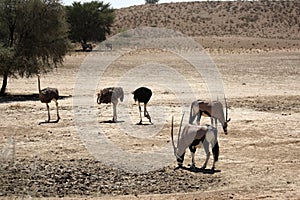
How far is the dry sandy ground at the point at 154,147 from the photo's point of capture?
38.8 ft

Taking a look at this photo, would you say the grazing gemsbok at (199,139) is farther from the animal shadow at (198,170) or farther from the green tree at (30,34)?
the green tree at (30,34)

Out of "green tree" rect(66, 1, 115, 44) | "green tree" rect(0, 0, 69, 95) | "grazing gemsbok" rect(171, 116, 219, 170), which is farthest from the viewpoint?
"green tree" rect(66, 1, 115, 44)

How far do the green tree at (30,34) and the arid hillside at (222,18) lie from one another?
49683 millimetres

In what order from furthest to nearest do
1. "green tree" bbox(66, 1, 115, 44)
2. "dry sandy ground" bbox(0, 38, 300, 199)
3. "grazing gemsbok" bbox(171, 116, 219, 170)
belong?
"green tree" bbox(66, 1, 115, 44)
"grazing gemsbok" bbox(171, 116, 219, 170)
"dry sandy ground" bbox(0, 38, 300, 199)

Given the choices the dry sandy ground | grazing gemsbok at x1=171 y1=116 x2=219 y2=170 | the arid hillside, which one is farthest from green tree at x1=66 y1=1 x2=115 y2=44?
grazing gemsbok at x1=171 y1=116 x2=219 y2=170

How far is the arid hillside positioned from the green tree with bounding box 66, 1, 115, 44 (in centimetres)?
1176

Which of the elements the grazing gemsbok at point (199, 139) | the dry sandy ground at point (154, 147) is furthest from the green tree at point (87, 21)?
the grazing gemsbok at point (199, 139)

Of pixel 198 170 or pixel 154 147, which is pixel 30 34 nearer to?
pixel 154 147

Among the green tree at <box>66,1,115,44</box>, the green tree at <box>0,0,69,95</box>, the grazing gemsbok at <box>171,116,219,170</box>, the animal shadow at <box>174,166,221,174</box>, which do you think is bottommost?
the animal shadow at <box>174,166,221,174</box>

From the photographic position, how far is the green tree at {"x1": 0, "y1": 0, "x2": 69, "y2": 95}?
29078mm

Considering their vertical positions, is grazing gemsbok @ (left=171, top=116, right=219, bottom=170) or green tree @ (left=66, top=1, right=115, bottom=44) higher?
green tree @ (left=66, top=1, right=115, bottom=44)

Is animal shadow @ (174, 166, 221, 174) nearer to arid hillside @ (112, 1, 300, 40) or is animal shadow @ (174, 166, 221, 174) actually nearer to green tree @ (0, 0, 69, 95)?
green tree @ (0, 0, 69, 95)

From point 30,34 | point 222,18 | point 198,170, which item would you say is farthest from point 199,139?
point 222,18

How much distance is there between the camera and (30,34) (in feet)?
98.0
